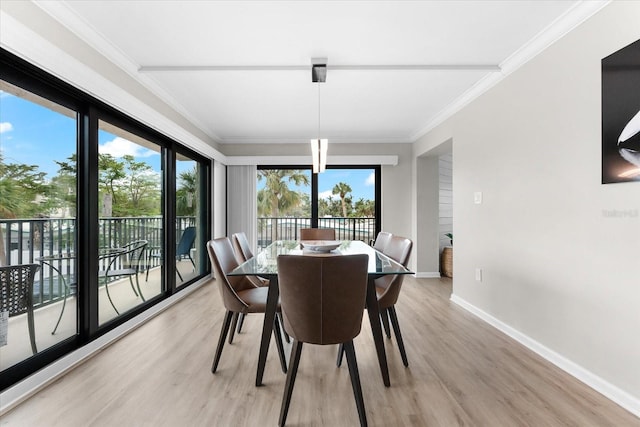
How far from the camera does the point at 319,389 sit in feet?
6.20

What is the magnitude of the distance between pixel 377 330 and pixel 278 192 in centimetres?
415

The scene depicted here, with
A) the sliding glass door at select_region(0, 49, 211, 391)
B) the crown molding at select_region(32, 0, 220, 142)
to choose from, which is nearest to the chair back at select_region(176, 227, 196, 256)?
the sliding glass door at select_region(0, 49, 211, 391)

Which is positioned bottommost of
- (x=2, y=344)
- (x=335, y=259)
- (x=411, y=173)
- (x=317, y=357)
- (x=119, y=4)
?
(x=317, y=357)

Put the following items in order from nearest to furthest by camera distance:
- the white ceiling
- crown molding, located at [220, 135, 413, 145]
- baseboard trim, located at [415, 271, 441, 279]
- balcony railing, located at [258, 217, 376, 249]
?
the white ceiling < baseboard trim, located at [415, 271, 441, 279] < crown molding, located at [220, 135, 413, 145] < balcony railing, located at [258, 217, 376, 249]

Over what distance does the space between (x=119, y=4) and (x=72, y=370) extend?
250cm

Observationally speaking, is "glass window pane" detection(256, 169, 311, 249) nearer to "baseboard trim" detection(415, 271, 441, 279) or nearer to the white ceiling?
the white ceiling

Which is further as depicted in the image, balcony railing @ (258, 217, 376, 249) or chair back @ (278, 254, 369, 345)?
balcony railing @ (258, 217, 376, 249)

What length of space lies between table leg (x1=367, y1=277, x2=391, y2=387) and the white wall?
132 centimetres

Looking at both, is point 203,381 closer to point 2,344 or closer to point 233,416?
point 233,416

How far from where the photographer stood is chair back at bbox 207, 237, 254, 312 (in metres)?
2.05

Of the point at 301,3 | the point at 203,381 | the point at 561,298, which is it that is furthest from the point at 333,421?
the point at 301,3

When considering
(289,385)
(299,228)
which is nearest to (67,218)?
(289,385)

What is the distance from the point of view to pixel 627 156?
1730mm

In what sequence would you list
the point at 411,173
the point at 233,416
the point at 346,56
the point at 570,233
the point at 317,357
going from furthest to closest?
the point at 411,173, the point at 346,56, the point at 317,357, the point at 570,233, the point at 233,416
